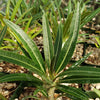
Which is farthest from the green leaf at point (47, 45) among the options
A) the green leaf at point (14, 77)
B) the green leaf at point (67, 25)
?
the green leaf at point (67, 25)

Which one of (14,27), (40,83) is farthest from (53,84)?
(14,27)

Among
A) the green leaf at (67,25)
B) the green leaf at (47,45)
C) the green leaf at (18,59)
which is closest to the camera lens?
the green leaf at (18,59)

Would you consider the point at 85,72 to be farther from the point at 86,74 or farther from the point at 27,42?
the point at 27,42

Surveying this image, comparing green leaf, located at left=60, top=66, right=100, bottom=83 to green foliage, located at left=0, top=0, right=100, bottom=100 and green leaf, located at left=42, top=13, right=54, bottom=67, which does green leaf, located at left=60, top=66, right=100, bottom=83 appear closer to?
green foliage, located at left=0, top=0, right=100, bottom=100

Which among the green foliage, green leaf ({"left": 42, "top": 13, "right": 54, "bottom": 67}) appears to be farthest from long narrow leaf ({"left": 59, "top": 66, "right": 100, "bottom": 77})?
green leaf ({"left": 42, "top": 13, "right": 54, "bottom": 67})

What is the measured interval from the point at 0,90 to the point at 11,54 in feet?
1.47

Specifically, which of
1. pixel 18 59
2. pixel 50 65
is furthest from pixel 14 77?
pixel 50 65

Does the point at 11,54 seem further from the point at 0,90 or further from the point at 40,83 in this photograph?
the point at 0,90

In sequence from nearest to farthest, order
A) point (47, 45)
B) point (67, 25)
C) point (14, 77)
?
point (14, 77), point (47, 45), point (67, 25)

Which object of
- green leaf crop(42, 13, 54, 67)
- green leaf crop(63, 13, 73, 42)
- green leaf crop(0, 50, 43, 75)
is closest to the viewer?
green leaf crop(0, 50, 43, 75)

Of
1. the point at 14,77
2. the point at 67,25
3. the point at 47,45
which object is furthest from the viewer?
the point at 67,25

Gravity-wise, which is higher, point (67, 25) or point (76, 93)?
point (67, 25)

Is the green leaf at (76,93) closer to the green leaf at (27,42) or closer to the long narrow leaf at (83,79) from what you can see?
the long narrow leaf at (83,79)

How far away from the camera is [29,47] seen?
63cm
